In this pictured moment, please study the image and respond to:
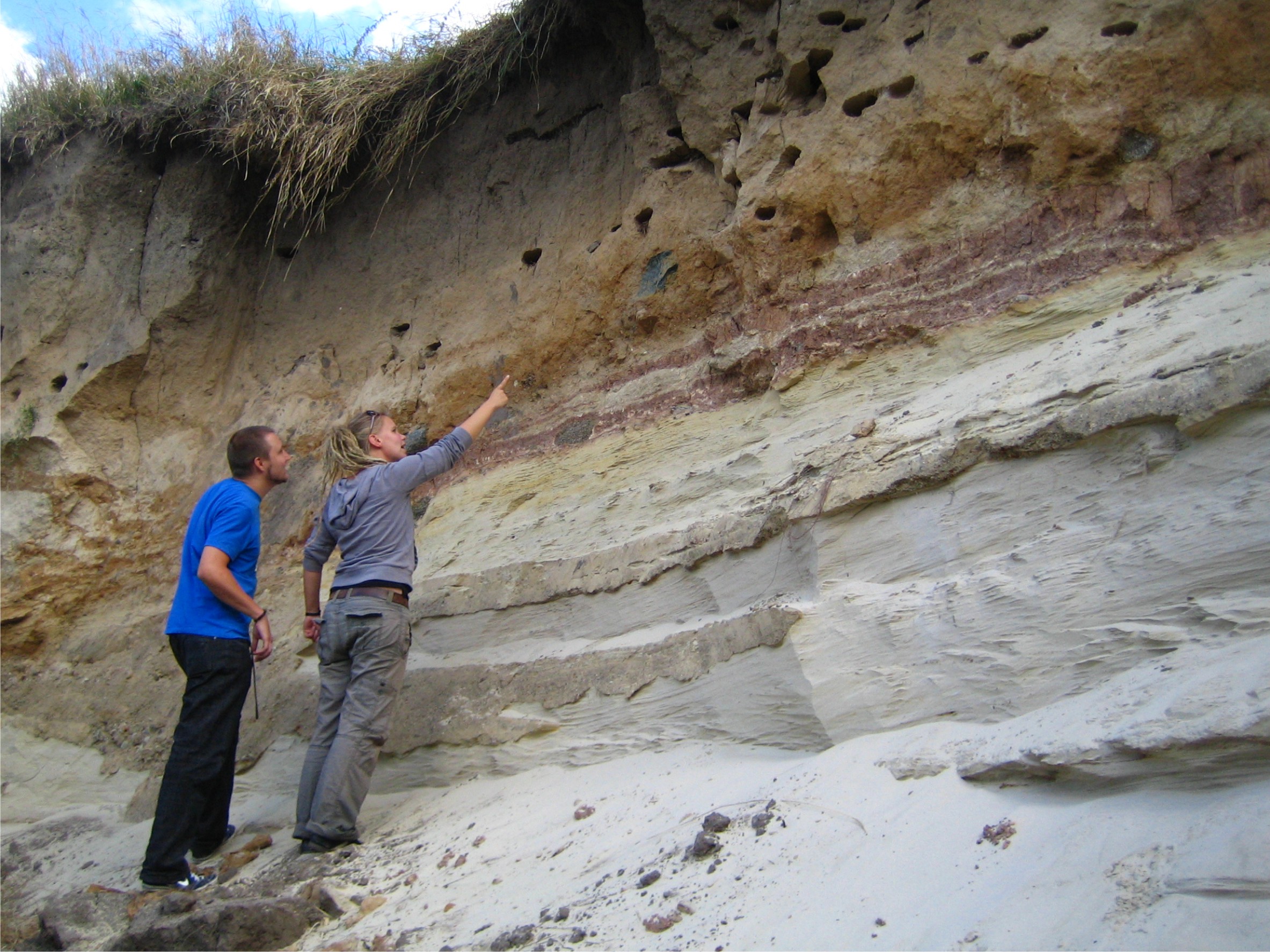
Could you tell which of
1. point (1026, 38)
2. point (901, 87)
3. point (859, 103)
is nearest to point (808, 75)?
point (859, 103)

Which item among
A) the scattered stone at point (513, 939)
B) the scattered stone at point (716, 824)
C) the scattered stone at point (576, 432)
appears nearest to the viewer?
the scattered stone at point (513, 939)

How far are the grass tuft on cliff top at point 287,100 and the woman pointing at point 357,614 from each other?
79.2 inches

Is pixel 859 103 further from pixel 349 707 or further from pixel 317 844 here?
pixel 317 844

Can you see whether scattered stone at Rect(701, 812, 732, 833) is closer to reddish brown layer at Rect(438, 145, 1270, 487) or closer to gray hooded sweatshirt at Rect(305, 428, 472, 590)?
gray hooded sweatshirt at Rect(305, 428, 472, 590)

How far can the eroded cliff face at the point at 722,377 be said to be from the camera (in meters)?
2.34

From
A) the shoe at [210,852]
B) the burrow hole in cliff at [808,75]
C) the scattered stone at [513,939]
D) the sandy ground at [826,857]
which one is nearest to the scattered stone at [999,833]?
the sandy ground at [826,857]

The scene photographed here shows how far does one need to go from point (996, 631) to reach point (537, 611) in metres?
1.63

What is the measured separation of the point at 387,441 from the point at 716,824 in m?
1.81

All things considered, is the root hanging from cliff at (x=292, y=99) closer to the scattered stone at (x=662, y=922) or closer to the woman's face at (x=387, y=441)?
the woman's face at (x=387, y=441)

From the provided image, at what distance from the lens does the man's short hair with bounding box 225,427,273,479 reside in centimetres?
332

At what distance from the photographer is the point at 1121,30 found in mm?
Result: 3047

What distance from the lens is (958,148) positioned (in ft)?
10.9

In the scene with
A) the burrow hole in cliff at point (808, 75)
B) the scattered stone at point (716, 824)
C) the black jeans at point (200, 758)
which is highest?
the burrow hole in cliff at point (808, 75)

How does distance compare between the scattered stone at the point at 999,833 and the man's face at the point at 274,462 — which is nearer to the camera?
the scattered stone at the point at 999,833
